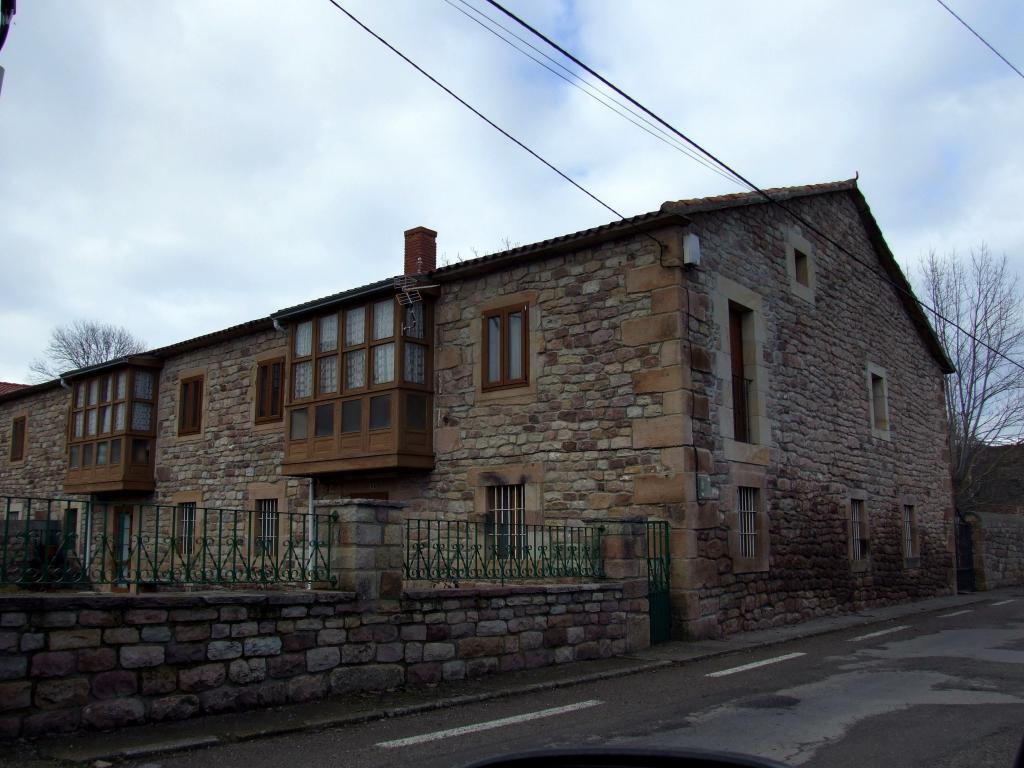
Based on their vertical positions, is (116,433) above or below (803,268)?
below

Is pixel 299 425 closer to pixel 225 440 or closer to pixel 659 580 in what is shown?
pixel 225 440

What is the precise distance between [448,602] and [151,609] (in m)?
2.92

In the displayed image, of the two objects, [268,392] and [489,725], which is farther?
[268,392]

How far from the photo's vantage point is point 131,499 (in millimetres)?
21297

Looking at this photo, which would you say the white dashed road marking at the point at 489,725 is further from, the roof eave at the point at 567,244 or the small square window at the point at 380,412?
the small square window at the point at 380,412

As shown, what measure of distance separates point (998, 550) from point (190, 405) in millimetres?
20540

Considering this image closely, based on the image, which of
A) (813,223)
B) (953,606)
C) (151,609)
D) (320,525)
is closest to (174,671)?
(151,609)

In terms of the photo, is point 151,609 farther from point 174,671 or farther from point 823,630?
point 823,630

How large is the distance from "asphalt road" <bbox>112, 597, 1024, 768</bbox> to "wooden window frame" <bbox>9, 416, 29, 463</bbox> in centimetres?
2286

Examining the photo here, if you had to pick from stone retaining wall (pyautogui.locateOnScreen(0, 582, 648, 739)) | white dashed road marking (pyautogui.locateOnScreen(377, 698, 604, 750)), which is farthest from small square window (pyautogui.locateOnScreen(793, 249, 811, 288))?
Answer: white dashed road marking (pyautogui.locateOnScreen(377, 698, 604, 750))

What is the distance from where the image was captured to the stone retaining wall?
19.9 feet

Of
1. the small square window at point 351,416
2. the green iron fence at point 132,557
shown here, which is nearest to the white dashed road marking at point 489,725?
the green iron fence at point 132,557

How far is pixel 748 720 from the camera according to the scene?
689 cm

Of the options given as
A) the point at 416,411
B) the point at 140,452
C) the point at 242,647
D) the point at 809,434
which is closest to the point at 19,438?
the point at 140,452
